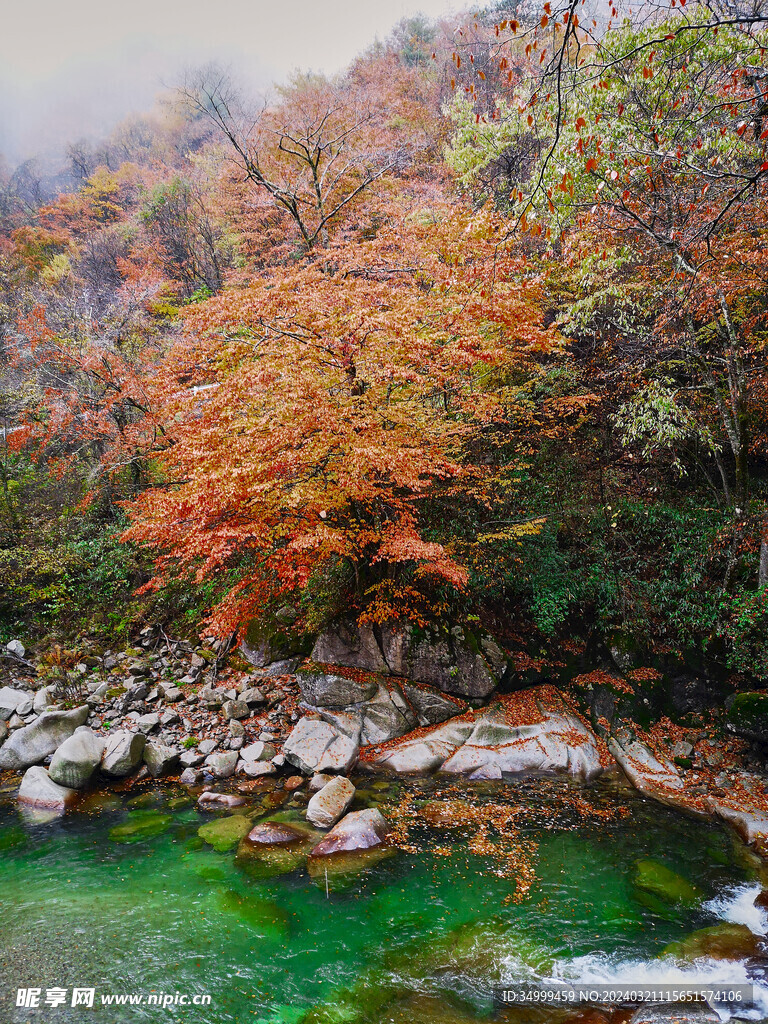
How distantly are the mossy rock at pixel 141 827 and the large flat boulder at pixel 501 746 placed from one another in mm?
3056

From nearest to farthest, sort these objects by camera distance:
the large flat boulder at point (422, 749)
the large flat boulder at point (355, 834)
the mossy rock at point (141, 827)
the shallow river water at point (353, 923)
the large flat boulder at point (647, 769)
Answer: the shallow river water at point (353, 923)
the large flat boulder at point (355, 834)
the mossy rock at point (141, 827)
the large flat boulder at point (647, 769)
the large flat boulder at point (422, 749)

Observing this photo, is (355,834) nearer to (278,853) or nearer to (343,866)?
(343,866)

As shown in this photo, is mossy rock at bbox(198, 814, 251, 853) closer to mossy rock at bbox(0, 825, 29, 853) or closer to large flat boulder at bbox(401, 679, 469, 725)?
mossy rock at bbox(0, 825, 29, 853)

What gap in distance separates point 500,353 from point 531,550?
160 inches

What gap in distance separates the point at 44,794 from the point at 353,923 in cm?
502

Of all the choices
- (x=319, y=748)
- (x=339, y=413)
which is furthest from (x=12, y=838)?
(x=339, y=413)

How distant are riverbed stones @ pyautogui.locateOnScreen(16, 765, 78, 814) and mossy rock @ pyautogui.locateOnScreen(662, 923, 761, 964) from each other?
7.64m

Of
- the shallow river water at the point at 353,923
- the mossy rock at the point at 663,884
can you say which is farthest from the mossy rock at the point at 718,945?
the mossy rock at the point at 663,884

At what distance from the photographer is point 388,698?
9039 mm

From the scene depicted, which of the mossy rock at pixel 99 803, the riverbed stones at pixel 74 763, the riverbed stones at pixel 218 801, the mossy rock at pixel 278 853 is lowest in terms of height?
the mossy rock at pixel 278 853

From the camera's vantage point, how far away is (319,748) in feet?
26.2

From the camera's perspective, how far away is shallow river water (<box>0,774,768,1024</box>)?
14.3 feet

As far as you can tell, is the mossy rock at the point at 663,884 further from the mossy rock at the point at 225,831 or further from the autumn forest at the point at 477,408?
the mossy rock at the point at 225,831

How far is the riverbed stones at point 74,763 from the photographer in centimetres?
736
